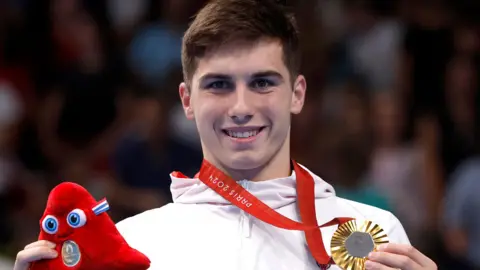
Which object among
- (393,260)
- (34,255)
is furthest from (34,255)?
(393,260)

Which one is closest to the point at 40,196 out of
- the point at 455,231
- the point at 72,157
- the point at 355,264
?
the point at 72,157

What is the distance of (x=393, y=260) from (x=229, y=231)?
24.0 inches

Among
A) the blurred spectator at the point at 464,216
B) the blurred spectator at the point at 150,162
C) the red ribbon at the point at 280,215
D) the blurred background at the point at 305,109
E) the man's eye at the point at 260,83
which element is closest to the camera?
the red ribbon at the point at 280,215

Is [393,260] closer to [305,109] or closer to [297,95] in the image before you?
[297,95]

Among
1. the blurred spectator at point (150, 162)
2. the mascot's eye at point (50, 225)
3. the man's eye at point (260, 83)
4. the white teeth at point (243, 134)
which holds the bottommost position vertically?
the blurred spectator at point (150, 162)

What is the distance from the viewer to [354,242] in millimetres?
3320

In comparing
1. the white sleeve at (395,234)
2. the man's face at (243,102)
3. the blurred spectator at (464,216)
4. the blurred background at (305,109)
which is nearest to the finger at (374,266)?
the white sleeve at (395,234)

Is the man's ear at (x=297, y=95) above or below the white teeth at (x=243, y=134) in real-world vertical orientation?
above

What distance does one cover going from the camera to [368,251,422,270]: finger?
3227 mm

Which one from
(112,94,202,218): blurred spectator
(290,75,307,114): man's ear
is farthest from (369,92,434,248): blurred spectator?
(290,75,307,114): man's ear

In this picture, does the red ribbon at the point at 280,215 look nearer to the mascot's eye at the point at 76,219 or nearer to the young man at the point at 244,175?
the young man at the point at 244,175

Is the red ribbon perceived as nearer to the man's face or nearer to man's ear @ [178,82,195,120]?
the man's face

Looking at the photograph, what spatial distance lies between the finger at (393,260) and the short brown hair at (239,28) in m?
0.78

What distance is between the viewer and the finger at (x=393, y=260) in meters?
3.23
